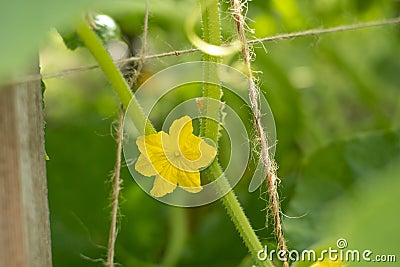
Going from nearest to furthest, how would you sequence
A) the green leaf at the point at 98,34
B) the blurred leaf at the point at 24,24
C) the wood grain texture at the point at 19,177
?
1. the blurred leaf at the point at 24,24
2. the wood grain texture at the point at 19,177
3. the green leaf at the point at 98,34

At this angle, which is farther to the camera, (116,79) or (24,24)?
(116,79)

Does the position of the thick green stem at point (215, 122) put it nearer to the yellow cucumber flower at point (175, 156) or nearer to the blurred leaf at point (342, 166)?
the yellow cucumber flower at point (175, 156)

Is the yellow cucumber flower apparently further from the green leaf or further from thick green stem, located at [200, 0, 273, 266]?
the green leaf

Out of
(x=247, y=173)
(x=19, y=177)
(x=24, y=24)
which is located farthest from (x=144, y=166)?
(x=247, y=173)

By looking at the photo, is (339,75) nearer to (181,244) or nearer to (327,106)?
(327,106)

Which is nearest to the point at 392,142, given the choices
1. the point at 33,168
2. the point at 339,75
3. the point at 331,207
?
the point at 331,207

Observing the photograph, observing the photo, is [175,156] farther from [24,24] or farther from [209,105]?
[24,24]

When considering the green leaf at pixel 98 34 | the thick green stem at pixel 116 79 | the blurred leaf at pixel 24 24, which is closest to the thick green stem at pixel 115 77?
the thick green stem at pixel 116 79
